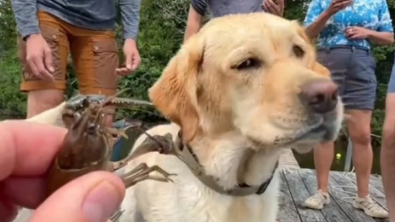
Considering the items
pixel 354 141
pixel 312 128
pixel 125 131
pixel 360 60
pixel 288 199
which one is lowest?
pixel 288 199

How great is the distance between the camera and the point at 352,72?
379 centimetres

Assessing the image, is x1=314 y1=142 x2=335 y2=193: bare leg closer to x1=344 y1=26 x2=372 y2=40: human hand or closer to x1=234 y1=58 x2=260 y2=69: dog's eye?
x1=344 y1=26 x2=372 y2=40: human hand

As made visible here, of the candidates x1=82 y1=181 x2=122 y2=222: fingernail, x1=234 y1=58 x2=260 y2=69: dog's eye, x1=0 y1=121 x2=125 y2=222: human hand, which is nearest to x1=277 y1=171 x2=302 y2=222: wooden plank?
x1=234 y1=58 x2=260 y2=69: dog's eye

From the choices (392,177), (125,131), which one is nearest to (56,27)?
(125,131)

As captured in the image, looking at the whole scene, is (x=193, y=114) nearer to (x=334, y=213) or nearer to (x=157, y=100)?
(x=157, y=100)

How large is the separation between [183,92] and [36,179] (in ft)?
3.03

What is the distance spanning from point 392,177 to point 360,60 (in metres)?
0.96

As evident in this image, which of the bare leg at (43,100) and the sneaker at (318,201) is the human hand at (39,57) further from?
the sneaker at (318,201)

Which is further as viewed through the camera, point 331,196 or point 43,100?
point 331,196

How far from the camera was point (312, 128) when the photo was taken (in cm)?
168

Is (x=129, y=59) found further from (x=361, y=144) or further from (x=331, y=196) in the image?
(x=331, y=196)

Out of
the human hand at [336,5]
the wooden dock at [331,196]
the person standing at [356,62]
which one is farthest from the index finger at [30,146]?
the person standing at [356,62]

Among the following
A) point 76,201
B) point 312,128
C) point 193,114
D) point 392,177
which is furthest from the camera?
point 392,177

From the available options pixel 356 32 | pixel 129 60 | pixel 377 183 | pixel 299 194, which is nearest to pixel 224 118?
pixel 129 60
